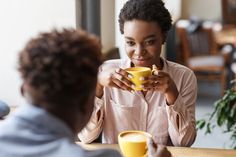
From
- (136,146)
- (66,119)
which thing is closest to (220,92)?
(136,146)

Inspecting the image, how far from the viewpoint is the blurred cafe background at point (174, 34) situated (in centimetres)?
227

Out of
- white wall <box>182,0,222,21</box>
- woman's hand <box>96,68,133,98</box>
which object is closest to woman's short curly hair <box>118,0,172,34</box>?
woman's hand <box>96,68,133,98</box>

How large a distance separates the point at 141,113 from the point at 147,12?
390 millimetres

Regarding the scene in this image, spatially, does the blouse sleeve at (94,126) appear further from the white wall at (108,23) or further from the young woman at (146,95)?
the white wall at (108,23)

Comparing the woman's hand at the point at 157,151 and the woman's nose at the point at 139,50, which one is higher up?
the woman's nose at the point at 139,50

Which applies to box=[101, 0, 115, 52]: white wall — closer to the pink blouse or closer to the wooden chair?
the pink blouse

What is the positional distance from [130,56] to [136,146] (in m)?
0.46

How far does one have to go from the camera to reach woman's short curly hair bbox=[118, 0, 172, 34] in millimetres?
1543

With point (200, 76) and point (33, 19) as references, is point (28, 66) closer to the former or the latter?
point (33, 19)

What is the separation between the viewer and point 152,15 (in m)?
1.55

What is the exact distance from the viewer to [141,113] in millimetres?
1620

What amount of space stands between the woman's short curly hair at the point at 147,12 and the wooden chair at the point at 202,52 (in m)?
3.20

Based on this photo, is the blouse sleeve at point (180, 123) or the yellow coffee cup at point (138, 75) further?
the blouse sleeve at point (180, 123)

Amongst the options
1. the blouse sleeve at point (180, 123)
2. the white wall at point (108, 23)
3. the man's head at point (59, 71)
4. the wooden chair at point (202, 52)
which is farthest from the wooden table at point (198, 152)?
the wooden chair at point (202, 52)
